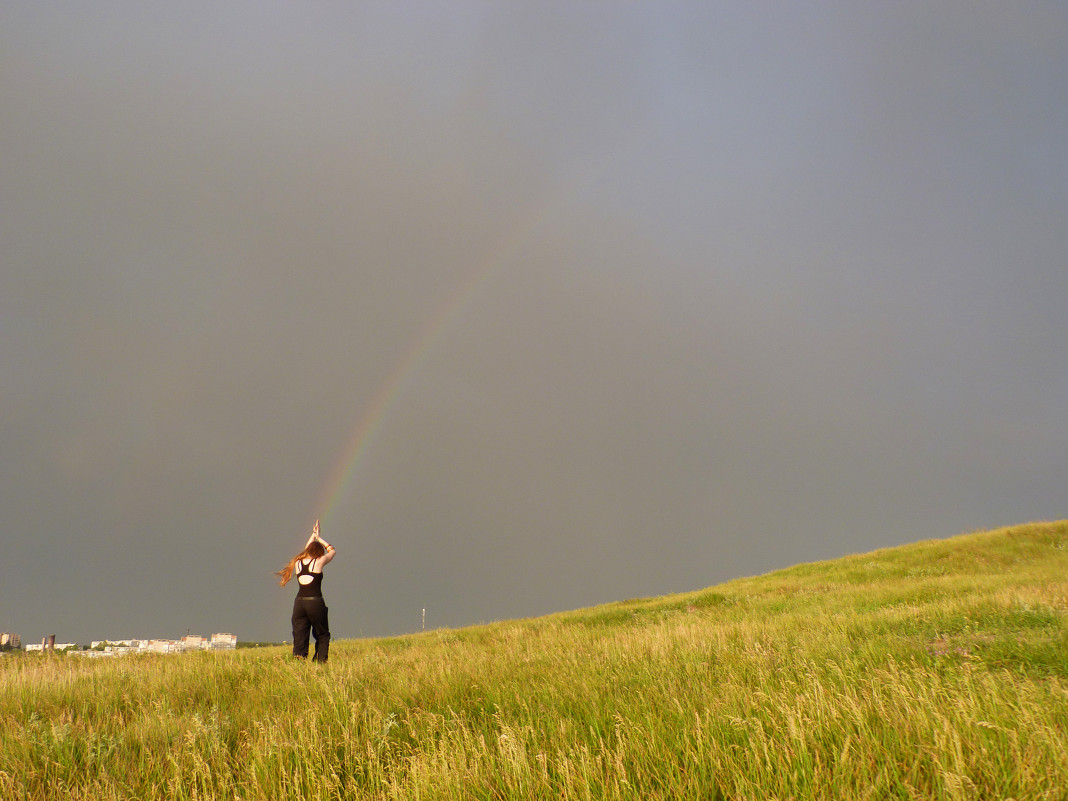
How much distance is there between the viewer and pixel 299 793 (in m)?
3.27

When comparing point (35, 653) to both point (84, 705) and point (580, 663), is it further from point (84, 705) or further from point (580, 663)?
point (580, 663)

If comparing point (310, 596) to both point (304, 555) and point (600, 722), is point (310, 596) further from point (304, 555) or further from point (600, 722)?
point (600, 722)

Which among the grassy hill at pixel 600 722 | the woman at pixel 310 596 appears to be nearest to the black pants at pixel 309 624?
the woman at pixel 310 596

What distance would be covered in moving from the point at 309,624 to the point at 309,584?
861 mm

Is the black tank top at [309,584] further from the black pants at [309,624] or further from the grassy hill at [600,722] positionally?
the grassy hill at [600,722]

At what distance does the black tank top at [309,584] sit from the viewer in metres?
10.9

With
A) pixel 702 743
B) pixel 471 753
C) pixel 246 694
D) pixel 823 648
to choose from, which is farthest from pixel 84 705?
pixel 823 648

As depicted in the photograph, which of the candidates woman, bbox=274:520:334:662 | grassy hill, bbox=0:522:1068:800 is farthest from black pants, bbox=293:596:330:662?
grassy hill, bbox=0:522:1068:800

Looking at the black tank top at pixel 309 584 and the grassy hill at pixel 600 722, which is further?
the black tank top at pixel 309 584

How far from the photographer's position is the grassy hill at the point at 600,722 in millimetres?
2814

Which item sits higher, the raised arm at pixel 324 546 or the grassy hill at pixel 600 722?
the raised arm at pixel 324 546

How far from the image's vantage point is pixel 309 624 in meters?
11.0

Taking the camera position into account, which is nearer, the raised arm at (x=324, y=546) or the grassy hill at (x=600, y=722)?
the grassy hill at (x=600, y=722)

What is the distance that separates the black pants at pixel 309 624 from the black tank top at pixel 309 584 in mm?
90
